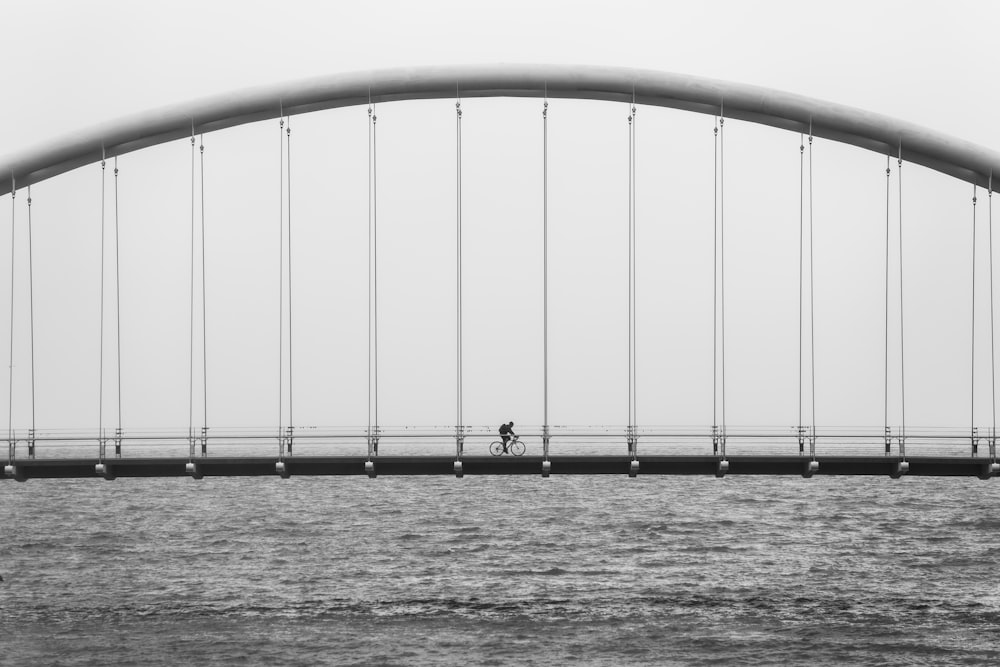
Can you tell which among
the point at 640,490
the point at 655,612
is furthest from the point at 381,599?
the point at 640,490

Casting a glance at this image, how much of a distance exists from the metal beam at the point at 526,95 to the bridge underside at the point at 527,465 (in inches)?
388

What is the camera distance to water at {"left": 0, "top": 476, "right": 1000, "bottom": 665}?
4088 centimetres

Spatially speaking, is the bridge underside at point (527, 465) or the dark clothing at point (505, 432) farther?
the dark clothing at point (505, 432)

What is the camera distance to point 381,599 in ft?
179

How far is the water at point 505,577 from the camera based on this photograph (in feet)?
134

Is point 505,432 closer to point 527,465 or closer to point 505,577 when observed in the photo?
point 527,465

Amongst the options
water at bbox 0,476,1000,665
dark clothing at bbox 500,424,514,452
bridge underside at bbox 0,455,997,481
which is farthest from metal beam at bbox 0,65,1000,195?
water at bbox 0,476,1000,665

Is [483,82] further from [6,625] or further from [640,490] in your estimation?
[640,490]

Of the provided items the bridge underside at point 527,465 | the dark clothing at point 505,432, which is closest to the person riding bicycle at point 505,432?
the dark clothing at point 505,432

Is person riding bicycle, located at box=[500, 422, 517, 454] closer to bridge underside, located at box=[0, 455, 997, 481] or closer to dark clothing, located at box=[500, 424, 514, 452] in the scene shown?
dark clothing, located at box=[500, 424, 514, 452]

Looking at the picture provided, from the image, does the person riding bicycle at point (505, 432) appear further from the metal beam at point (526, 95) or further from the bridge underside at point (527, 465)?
the metal beam at point (526, 95)

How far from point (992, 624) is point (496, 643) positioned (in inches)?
671

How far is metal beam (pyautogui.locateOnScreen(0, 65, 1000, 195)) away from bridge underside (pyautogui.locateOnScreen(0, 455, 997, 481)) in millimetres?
9850

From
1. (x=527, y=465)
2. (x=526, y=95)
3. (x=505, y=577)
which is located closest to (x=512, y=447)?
(x=527, y=465)
